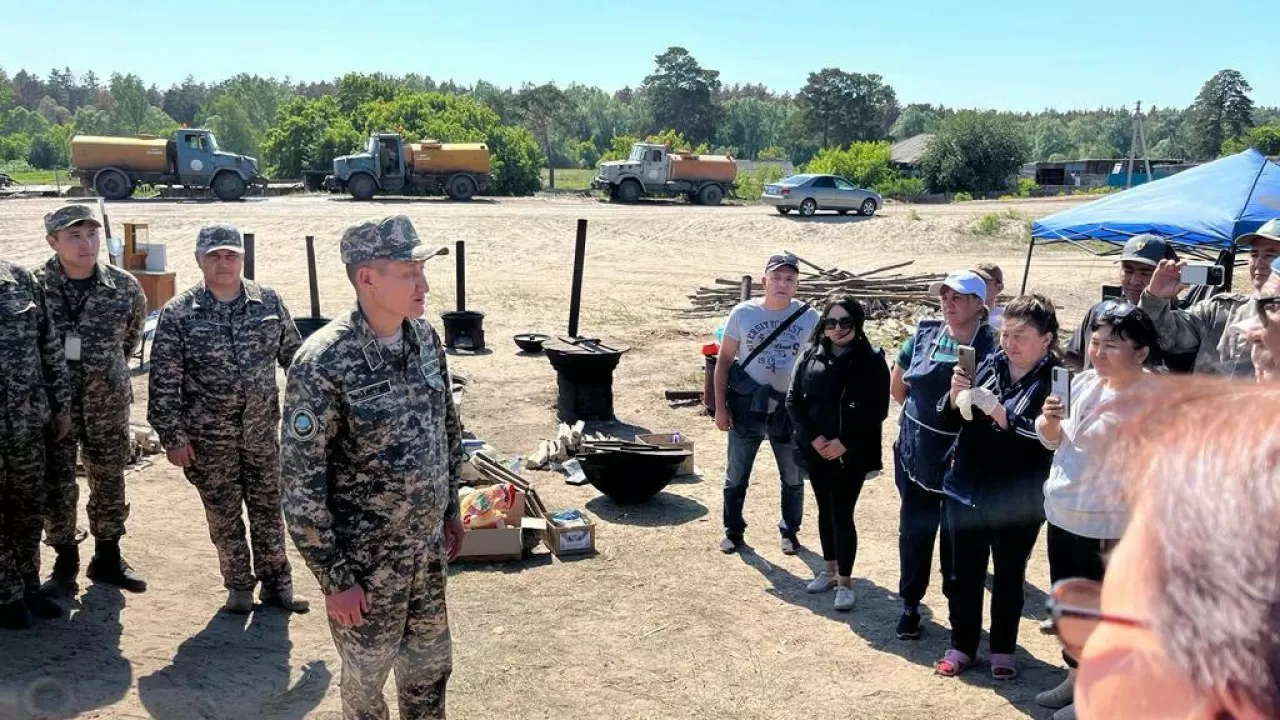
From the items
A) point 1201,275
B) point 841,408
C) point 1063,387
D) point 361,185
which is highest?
point 361,185

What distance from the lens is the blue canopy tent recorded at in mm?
9312

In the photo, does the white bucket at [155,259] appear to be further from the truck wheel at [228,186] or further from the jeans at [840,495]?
the truck wheel at [228,186]

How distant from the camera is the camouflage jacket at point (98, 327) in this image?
18.2ft

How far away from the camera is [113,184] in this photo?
3278cm

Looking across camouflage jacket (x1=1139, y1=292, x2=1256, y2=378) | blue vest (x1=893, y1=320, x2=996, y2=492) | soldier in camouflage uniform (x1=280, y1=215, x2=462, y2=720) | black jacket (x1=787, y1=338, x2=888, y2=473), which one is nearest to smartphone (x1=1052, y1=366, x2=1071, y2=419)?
blue vest (x1=893, y1=320, x2=996, y2=492)

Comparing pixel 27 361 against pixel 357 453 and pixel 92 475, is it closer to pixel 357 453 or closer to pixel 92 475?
pixel 92 475

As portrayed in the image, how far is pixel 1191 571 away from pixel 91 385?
5.82 meters

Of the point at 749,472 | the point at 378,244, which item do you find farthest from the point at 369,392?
the point at 749,472

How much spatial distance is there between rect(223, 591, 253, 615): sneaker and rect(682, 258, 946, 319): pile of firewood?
11538mm

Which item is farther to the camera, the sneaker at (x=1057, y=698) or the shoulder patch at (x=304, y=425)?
the sneaker at (x=1057, y=698)

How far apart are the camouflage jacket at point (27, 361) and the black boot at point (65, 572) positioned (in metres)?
0.80

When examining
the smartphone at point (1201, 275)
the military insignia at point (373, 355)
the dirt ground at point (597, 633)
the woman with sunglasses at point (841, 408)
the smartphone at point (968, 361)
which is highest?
the smartphone at point (1201, 275)

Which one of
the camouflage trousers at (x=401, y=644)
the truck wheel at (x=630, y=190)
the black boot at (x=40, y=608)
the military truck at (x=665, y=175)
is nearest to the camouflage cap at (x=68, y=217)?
the black boot at (x=40, y=608)

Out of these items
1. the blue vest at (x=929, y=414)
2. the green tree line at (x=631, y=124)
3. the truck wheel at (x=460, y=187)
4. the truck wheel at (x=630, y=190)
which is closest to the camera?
the blue vest at (x=929, y=414)
